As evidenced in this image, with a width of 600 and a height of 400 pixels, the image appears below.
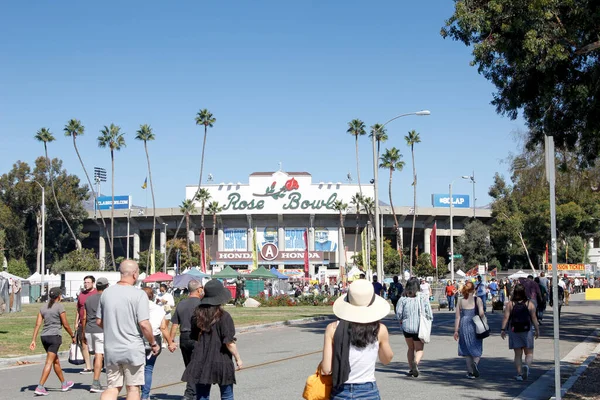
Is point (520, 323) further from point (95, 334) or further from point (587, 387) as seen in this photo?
point (95, 334)

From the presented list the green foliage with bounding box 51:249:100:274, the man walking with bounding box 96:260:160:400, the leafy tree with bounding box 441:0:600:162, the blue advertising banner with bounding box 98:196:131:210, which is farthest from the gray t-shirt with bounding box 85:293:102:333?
the blue advertising banner with bounding box 98:196:131:210

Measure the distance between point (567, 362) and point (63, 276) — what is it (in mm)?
47495

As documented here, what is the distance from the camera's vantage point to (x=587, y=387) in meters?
12.0

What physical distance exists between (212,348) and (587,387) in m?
6.87

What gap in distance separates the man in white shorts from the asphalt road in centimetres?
30

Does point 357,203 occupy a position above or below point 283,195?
below

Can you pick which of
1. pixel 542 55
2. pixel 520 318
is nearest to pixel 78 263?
pixel 542 55

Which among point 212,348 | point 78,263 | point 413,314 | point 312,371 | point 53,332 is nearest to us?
point 212,348

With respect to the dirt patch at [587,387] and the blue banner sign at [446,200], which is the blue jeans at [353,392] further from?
the blue banner sign at [446,200]

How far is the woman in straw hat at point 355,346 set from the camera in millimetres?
5664

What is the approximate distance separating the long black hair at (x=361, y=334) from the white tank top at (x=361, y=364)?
4 cm

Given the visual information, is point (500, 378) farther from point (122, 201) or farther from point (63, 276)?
point (122, 201)

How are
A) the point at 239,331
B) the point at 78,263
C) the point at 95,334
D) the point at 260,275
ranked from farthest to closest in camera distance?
1. the point at 78,263
2. the point at 260,275
3. the point at 239,331
4. the point at 95,334

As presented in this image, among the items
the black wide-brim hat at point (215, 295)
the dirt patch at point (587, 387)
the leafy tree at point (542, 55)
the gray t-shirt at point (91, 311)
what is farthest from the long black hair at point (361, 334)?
the leafy tree at point (542, 55)
